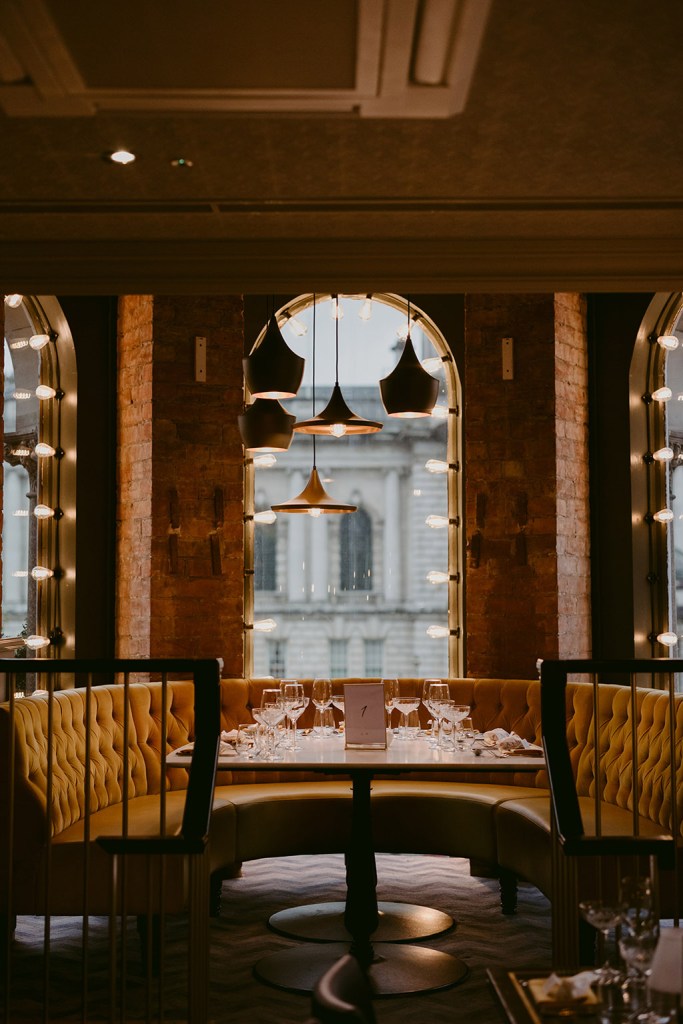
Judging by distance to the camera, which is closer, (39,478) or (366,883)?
(366,883)

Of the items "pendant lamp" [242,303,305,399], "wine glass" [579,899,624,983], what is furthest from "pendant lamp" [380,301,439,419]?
"wine glass" [579,899,624,983]

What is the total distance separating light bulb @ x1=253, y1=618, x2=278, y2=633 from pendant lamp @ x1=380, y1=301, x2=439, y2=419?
2340 millimetres

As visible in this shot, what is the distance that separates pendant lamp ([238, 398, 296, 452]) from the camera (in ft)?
16.8

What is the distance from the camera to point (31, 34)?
258 cm

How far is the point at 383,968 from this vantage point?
4227mm

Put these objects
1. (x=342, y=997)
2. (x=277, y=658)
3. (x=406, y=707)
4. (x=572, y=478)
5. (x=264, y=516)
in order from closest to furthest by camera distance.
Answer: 1. (x=342, y=997)
2. (x=406, y=707)
3. (x=572, y=478)
4. (x=264, y=516)
5. (x=277, y=658)

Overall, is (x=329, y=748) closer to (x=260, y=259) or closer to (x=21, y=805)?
(x=21, y=805)

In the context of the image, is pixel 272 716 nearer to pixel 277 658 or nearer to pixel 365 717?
pixel 365 717

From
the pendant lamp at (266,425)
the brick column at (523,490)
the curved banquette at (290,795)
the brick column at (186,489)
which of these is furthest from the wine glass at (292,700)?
the brick column at (523,490)

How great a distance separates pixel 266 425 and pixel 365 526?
240cm

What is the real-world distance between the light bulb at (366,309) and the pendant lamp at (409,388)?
7.10ft

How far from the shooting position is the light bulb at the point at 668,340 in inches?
261

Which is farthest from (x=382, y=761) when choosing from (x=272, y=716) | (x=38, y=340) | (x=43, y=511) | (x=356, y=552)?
(x=38, y=340)

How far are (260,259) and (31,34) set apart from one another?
1840mm
